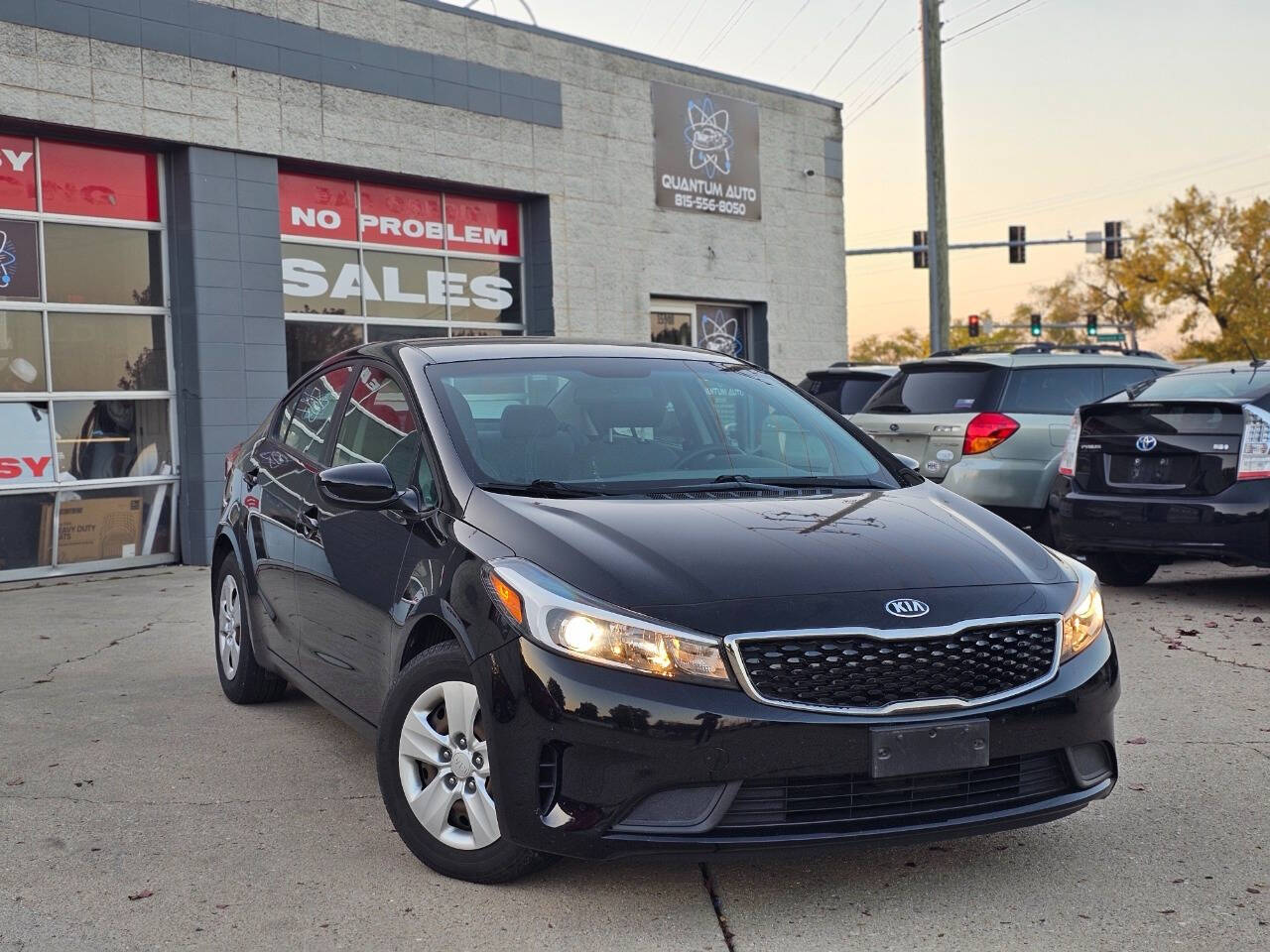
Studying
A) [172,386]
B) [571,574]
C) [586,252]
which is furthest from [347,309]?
[571,574]

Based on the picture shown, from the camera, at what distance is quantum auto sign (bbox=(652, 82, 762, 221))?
16.1 m

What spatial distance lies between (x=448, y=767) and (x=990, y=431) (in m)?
6.90

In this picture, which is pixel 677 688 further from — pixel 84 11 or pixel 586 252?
pixel 586 252

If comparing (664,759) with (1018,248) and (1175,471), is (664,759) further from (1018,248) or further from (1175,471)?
(1018,248)

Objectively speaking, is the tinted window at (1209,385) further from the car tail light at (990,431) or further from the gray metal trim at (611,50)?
the gray metal trim at (611,50)

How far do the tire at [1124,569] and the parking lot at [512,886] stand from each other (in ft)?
11.0

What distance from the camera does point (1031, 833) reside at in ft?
13.8

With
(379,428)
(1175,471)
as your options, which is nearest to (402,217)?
(1175,471)

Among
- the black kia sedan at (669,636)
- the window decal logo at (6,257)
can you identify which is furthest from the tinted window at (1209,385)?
the window decal logo at (6,257)

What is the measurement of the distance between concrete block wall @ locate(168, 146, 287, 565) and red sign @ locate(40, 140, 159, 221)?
24cm

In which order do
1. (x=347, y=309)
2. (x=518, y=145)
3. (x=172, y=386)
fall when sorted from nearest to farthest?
(x=172, y=386)
(x=347, y=309)
(x=518, y=145)

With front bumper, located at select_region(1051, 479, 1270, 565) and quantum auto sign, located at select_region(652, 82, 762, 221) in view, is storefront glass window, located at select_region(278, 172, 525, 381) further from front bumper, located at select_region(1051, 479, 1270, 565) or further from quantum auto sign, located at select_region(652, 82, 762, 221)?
front bumper, located at select_region(1051, 479, 1270, 565)

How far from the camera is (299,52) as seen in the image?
41.8 feet

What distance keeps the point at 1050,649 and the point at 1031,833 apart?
0.84 metres
